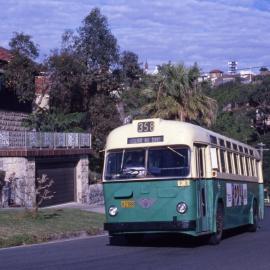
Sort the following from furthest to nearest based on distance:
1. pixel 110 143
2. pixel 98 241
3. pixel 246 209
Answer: pixel 246 209 < pixel 98 241 < pixel 110 143

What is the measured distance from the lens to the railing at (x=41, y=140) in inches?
1288

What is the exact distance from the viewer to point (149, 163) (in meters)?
17.0

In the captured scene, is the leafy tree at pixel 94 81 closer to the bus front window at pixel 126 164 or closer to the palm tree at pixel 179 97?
the palm tree at pixel 179 97

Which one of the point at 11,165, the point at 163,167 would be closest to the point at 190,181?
the point at 163,167

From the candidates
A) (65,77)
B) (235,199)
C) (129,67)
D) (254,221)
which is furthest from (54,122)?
(235,199)

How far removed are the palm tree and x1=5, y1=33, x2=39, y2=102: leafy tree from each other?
6.53 meters

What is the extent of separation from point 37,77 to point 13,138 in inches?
328

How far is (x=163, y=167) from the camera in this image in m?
16.9

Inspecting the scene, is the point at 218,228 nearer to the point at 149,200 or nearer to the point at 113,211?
the point at 149,200

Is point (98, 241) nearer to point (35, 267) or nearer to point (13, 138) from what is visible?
point (35, 267)

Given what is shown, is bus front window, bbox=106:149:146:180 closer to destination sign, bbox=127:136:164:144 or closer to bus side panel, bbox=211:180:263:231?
destination sign, bbox=127:136:164:144

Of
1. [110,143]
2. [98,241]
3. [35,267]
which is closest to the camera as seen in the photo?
[35,267]

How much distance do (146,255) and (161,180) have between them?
6.09 feet

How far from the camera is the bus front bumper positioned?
16.6 m
